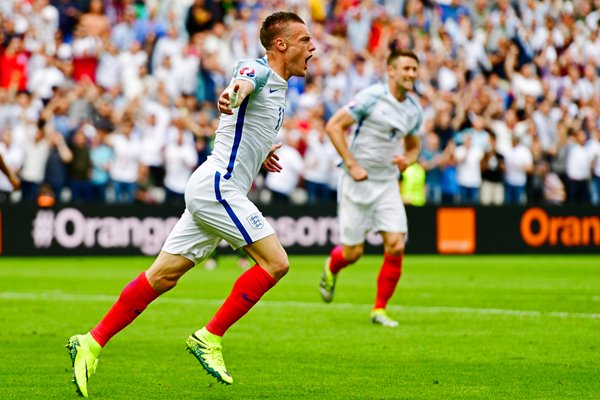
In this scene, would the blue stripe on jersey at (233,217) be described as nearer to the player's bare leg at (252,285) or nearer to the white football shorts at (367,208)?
the player's bare leg at (252,285)

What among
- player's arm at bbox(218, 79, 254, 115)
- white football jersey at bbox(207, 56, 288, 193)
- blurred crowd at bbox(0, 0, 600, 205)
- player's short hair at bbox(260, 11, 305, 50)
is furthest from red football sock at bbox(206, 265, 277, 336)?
blurred crowd at bbox(0, 0, 600, 205)

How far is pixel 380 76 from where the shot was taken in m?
26.3

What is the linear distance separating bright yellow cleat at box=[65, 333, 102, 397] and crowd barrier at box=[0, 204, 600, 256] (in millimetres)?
13799

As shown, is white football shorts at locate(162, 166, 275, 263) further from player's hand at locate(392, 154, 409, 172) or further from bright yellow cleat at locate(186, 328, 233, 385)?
player's hand at locate(392, 154, 409, 172)

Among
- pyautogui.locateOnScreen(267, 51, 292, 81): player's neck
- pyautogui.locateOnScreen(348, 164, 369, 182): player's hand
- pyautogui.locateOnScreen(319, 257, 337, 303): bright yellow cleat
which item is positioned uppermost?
pyautogui.locateOnScreen(267, 51, 292, 81): player's neck

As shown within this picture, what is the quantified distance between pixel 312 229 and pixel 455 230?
3098 mm

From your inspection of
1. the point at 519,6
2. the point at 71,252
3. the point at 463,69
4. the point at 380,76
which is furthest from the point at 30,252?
the point at 519,6

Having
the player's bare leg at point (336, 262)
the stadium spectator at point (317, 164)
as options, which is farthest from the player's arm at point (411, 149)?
the stadium spectator at point (317, 164)

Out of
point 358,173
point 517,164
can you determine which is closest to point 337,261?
point 358,173

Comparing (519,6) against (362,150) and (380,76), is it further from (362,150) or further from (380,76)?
(362,150)

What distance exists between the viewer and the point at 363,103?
Result: 1241cm

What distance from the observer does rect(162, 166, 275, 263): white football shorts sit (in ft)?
26.0

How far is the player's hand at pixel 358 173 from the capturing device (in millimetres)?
11700

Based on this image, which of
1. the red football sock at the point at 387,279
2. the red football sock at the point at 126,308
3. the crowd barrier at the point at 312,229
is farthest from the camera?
the crowd barrier at the point at 312,229
